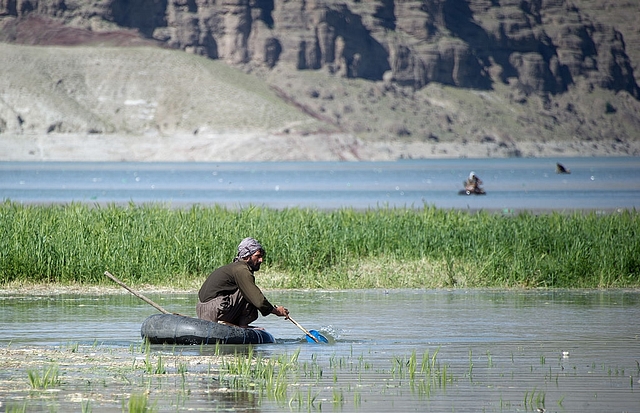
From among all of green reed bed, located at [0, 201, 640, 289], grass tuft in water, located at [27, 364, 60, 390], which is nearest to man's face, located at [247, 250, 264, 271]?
grass tuft in water, located at [27, 364, 60, 390]

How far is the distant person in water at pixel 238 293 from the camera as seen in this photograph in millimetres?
14094

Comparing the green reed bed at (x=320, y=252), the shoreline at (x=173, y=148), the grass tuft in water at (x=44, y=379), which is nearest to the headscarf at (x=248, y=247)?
the grass tuft in water at (x=44, y=379)

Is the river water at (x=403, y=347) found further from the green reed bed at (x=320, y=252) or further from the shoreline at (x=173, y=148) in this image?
the shoreline at (x=173, y=148)

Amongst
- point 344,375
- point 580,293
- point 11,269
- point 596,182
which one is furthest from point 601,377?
point 596,182

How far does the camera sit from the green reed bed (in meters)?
21.7

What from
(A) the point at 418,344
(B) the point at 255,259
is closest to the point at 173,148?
(A) the point at 418,344

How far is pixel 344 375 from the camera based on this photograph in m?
12.6

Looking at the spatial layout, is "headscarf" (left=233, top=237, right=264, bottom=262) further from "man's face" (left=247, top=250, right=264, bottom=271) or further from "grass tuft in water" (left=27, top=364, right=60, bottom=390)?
"grass tuft in water" (left=27, top=364, right=60, bottom=390)

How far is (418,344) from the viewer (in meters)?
15.1

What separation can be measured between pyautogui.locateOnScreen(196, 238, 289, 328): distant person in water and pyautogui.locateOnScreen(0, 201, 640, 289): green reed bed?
7.00 m

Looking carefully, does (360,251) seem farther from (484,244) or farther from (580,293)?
(580,293)

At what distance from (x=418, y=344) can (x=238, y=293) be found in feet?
8.28

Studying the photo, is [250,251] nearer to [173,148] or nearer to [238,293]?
[238,293]

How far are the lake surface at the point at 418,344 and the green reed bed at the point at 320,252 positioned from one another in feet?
2.96
